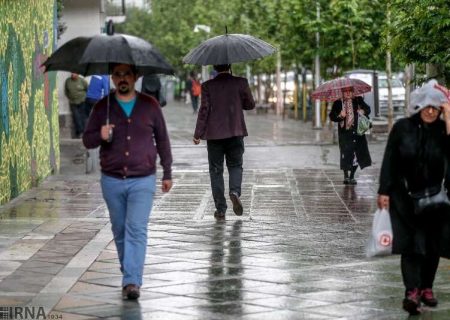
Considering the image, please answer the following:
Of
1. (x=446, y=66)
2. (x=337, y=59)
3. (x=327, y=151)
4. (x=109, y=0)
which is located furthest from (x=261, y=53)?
(x=109, y=0)

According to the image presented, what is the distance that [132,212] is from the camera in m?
9.32

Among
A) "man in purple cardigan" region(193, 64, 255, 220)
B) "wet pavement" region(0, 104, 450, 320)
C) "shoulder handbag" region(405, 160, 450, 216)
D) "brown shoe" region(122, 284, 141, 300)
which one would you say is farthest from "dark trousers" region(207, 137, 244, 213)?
"shoulder handbag" region(405, 160, 450, 216)

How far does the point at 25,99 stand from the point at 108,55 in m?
8.27

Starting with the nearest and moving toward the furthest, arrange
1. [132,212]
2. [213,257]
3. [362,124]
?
[132,212] → [213,257] → [362,124]

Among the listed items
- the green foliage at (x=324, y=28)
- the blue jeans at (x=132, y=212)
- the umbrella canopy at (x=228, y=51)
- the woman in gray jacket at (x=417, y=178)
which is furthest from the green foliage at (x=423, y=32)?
the blue jeans at (x=132, y=212)

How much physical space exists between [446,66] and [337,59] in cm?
2035

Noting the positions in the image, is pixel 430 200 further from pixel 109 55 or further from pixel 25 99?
pixel 25 99

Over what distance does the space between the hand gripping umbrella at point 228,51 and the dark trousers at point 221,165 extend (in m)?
0.92

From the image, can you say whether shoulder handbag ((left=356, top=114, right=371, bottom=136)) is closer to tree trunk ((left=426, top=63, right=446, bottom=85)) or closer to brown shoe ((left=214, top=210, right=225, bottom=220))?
tree trunk ((left=426, top=63, right=446, bottom=85))

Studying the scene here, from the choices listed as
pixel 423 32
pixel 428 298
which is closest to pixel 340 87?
pixel 423 32

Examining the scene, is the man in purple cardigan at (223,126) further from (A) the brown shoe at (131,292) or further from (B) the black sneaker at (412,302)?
(B) the black sneaker at (412,302)

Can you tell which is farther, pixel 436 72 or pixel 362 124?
pixel 362 124

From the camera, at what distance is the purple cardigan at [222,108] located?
1428cm

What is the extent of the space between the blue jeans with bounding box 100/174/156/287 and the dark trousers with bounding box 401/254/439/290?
192cm
